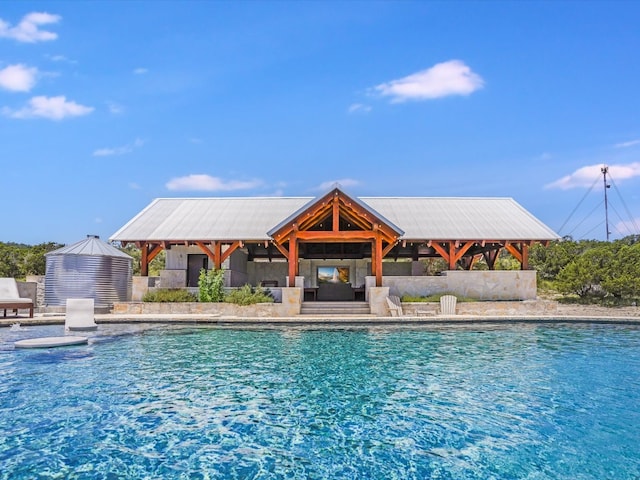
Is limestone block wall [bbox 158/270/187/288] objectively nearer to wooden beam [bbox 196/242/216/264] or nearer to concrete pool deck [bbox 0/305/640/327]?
wooden beam [bbox 196/242/216/264]

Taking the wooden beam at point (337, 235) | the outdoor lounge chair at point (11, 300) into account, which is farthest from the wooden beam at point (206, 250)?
the outdoor lounge chair at point (11, 300)

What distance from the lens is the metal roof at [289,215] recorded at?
2098 centimetres

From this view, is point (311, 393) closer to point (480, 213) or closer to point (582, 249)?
point (480, 213)

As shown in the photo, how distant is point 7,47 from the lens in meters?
13.6

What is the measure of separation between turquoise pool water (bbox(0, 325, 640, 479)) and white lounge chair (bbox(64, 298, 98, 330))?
3.07 m

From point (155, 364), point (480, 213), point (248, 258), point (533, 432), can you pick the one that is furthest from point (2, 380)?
point (480, 213)

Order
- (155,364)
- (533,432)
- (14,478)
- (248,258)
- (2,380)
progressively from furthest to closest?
(248,258)
(155,364)
(2,380)
(533,432)
(14,478)

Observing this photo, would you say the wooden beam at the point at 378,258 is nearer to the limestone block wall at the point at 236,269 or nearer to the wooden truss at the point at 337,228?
the wooden truss at the point at 337,228

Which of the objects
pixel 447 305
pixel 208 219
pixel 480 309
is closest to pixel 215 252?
pixel 208 219

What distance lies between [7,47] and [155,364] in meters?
11.6

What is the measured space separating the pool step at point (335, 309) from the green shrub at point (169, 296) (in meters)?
5.36

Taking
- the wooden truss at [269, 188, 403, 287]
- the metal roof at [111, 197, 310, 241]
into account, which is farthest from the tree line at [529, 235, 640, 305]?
the metal roof at [111, 197, 310, 241]

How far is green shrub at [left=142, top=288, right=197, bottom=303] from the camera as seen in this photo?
62.6ft

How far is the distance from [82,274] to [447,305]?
16.4 metres
